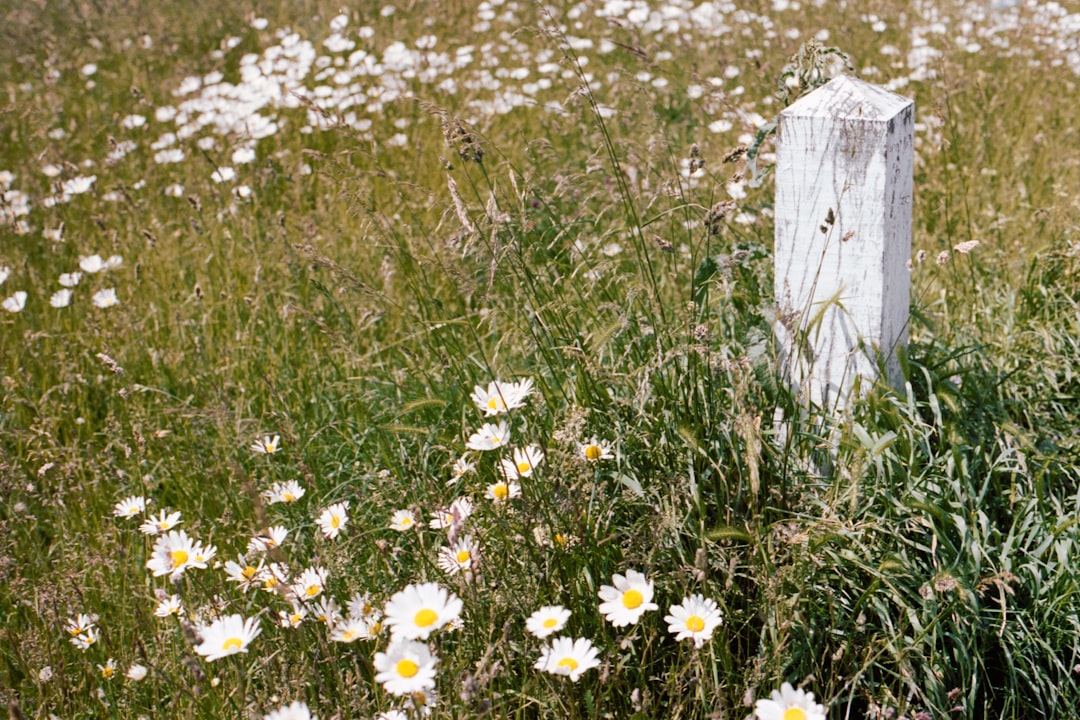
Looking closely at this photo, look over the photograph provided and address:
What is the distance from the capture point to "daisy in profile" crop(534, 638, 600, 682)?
60.7 inches

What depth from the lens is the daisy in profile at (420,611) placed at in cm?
149

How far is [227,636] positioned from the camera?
5.45 feet

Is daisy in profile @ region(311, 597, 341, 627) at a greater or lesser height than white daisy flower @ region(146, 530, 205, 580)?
lesser

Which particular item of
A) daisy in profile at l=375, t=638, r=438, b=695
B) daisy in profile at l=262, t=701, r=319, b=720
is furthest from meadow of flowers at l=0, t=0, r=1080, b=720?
daisy in profile at l=262, t=701, r=319, b=720

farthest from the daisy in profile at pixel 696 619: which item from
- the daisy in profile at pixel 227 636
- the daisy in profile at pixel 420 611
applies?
the daisy in profile at pixel 227 636

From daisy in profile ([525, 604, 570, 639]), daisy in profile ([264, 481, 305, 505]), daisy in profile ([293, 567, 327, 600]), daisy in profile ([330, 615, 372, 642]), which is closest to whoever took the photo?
daisy in profile ([525, 604, 570, 639])

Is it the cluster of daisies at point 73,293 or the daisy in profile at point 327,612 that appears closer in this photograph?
the daisy in profile at point 327,612

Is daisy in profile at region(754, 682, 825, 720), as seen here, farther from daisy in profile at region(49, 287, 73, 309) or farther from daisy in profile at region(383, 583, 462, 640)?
daisy in profile at region(49, 287, 73, 309)

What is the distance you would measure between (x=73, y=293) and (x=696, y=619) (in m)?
2.94

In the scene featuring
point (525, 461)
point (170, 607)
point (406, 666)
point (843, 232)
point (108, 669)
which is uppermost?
point (843, 232)

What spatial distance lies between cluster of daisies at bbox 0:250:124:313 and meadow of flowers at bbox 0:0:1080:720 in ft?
0.07

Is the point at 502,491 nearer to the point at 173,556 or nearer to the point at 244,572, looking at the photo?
the point at 244,572

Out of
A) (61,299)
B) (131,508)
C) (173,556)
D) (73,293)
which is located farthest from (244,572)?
(73,293)

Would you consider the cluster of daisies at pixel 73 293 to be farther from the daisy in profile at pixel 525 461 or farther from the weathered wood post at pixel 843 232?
the weathered wood post at pixel 843 232
